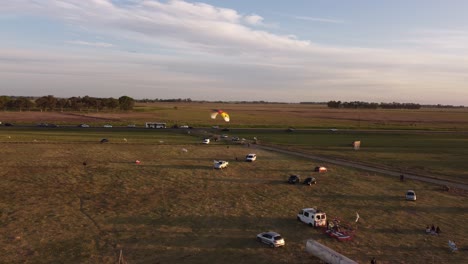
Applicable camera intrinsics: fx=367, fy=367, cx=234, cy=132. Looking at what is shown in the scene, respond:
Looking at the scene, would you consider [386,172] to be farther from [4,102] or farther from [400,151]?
[4,102]

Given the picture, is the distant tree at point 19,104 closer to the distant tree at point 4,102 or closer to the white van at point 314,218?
the distant tree at point 4,102

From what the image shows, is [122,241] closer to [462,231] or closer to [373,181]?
[462,231]

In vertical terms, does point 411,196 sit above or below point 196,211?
above

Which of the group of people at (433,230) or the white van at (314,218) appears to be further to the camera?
the white van at (314,218)

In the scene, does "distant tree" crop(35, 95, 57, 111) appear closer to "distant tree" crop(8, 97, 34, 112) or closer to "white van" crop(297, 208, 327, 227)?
"distant tree" crop(8, 97, 34, 112)

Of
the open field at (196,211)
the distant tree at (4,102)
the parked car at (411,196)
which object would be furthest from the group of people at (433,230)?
the distant tree at (4,102)

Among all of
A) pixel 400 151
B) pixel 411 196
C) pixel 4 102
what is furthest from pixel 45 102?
pixel 411 196

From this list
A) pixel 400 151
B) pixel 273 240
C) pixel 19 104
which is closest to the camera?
pixel 273 240

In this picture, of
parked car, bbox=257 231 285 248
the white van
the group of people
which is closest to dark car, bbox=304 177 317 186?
the white van
